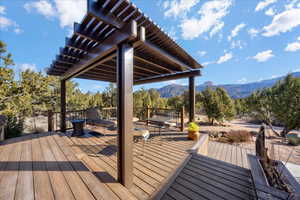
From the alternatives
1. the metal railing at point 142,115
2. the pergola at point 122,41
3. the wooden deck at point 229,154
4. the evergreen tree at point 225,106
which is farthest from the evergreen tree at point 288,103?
the pergola at point 122,41

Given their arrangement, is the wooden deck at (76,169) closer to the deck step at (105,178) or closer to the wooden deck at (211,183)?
the deck step at (105,178)

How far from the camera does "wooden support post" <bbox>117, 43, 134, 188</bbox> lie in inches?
71.9

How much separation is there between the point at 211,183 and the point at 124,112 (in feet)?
6.36

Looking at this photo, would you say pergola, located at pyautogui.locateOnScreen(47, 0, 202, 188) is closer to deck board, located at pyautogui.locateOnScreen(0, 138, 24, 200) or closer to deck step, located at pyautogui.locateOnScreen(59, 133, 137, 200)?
deck step, located at pyautogui.locateOnScreen(59, 133, 137, 200)

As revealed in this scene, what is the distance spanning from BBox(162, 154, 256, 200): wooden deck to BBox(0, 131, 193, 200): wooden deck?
0.25 m

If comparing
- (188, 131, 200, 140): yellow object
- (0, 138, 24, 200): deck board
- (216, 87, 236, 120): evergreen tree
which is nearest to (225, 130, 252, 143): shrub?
(188, 131, 200, 140): yellow object

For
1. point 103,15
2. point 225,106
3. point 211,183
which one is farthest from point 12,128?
point 225,106

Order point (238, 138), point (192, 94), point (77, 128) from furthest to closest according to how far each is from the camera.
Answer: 1. point (238, 138)
2. point (192, 94)
3. point (77, 128)

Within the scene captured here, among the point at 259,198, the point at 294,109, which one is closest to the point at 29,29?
the point at 259,198

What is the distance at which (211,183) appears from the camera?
6.66 ft

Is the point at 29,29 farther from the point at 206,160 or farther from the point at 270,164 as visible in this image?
the point at 270,164

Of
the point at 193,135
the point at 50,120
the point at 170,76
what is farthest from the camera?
the point at 170,76

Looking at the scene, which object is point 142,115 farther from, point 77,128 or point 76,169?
point 76,169

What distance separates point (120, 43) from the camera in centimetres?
188
